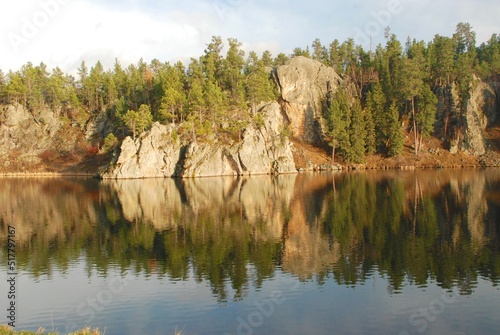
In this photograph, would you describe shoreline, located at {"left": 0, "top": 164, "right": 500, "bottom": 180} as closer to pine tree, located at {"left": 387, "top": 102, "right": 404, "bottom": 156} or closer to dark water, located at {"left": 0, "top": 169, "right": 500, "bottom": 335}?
pine tree, located at {"left": 387, "top": 102, "right": 404, "bottom": 156}

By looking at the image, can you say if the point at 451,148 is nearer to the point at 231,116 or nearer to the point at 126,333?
the point at 231,116

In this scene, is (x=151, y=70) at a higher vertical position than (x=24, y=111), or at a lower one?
higher

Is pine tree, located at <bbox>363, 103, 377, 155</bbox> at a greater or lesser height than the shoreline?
greater

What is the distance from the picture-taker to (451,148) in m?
109

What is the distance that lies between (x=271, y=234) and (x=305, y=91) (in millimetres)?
98711

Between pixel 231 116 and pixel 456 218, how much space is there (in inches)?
3049

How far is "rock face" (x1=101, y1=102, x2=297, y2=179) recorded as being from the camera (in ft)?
317

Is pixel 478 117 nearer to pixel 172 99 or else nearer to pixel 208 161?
pixel 208 161

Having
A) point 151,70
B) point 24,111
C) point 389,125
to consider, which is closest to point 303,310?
point 389,125

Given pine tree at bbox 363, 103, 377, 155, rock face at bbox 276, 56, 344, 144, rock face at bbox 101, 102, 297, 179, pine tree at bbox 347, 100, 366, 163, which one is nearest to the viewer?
rock face at bbox 101, 102, 297, 179

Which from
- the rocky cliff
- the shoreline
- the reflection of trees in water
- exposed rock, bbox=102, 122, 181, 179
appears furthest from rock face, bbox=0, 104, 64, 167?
the reflection of trees in water

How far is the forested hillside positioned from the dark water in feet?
186

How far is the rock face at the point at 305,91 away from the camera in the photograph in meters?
125

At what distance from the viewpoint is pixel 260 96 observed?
11412cm
